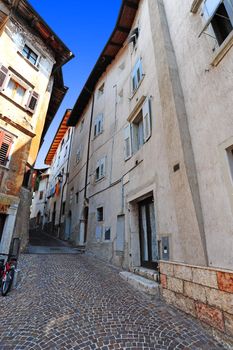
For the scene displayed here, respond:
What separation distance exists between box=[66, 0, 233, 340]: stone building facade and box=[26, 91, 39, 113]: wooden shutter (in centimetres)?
414

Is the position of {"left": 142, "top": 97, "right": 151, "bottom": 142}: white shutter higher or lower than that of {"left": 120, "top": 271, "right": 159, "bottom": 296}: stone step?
higher

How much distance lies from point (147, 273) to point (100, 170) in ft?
20.9

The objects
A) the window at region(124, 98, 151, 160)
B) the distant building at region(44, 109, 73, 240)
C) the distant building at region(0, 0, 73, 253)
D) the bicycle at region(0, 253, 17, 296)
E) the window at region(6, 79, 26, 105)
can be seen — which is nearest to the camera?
the bicycle at region(0, 253, 17, 296)

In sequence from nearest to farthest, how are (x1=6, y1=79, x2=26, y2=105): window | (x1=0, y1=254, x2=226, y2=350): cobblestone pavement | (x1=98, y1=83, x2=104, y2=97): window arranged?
(x1=0, y1=254, x2=226, y2=350): cobblestone pavement → (x1=6, y1=79, x2=26, y2=105): window → (x1=98, y1=83, x2=104, y2=97): window

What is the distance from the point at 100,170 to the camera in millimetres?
10750

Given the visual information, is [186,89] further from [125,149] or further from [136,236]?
[136,236]

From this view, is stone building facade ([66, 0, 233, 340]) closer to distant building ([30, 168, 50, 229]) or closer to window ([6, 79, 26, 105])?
window ([6, 79, 26, 105])

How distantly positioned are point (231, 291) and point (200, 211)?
1514mm

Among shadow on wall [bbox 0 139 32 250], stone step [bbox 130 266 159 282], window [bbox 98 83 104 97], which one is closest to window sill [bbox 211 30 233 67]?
stone step [bbox 130 266 159 282]

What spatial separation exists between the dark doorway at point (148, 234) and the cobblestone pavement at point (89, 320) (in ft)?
3.55

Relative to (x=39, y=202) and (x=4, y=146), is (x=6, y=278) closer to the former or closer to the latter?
(x=4, y=146)

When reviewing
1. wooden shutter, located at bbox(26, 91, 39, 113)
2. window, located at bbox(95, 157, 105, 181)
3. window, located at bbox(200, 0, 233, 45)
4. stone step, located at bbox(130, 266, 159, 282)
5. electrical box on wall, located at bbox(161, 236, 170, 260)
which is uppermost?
wooden shutter, located at bbox(26, 91, 39, 113)

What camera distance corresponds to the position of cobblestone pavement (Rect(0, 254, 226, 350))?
2740 mm

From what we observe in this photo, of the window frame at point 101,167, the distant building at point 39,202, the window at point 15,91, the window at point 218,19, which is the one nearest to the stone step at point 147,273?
the window frame at point 101,167
